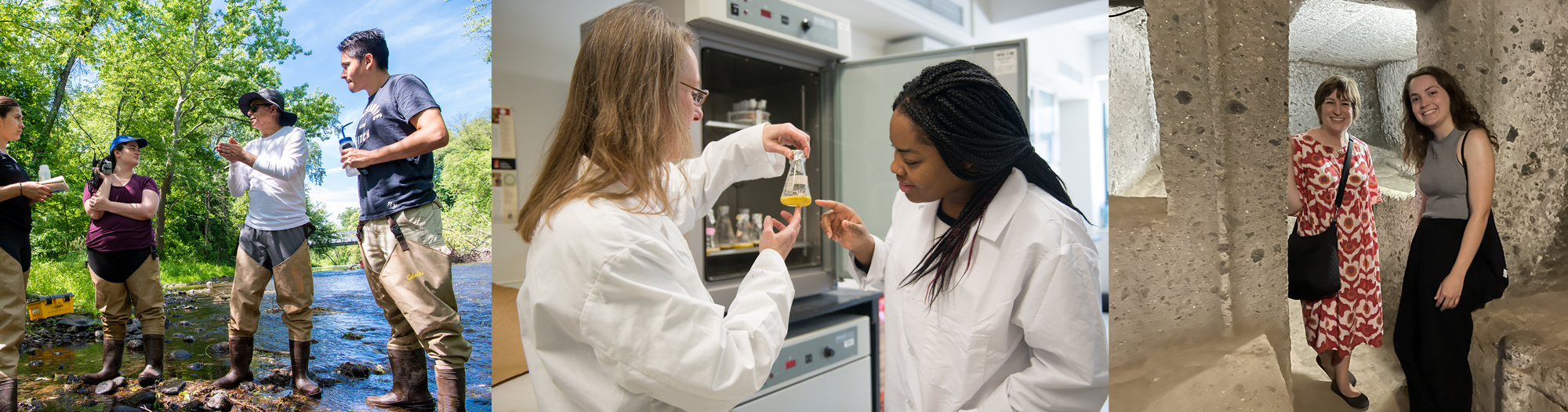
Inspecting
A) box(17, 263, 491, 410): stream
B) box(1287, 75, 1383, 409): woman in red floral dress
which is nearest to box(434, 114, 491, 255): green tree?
box(17, 263, 491, 410): stream

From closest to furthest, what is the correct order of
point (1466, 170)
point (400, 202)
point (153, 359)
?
point (1466, 170), point (400, 202), point (153, 359)

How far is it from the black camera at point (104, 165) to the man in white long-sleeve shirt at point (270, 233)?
1.32 feet

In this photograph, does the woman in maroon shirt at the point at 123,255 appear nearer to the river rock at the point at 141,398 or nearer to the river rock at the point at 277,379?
the river rock at the point at 141,398

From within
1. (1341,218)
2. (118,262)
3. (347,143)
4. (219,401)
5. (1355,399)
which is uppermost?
(347,143)

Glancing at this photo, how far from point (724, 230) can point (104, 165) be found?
201 centimetres

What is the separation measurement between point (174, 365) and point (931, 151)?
8.31 feet

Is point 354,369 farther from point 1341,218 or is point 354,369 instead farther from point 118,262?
point 1341,218

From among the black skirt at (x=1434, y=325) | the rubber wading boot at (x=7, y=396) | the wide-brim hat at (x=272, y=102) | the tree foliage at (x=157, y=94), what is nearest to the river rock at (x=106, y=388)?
the rubber wading boot at (x=7, y=396)

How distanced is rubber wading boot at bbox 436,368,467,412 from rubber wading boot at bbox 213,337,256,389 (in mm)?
572

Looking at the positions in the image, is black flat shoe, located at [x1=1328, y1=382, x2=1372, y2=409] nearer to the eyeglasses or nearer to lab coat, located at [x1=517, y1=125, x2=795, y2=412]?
lab coat, located at [x1=517, y1=125, x2=795, y2=412]

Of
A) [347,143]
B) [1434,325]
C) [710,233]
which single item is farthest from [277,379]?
[1434,325]

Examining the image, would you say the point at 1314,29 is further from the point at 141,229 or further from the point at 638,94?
the point at 141,229

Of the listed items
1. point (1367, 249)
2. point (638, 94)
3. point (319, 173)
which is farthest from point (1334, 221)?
point (319, 173)

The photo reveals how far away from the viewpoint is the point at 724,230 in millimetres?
1889
